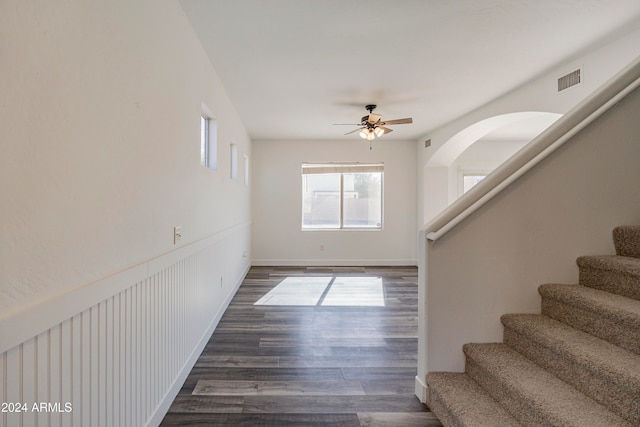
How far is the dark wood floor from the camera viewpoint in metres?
1.89

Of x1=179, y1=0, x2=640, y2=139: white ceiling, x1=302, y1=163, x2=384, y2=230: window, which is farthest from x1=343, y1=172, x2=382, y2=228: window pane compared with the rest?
x1=179, y1=0, x2=640, y2=139: white ceiling

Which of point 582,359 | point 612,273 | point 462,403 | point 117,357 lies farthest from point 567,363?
point 117,357

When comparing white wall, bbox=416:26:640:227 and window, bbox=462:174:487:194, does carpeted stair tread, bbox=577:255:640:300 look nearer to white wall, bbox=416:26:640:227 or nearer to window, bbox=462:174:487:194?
white wall, bbox=416:26:640:227

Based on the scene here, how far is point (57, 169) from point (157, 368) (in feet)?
4.19

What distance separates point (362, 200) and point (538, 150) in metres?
4.89

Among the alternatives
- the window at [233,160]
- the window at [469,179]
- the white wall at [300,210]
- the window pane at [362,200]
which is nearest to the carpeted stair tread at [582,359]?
the window at [233,160]

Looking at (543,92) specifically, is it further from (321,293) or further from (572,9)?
(321,293)

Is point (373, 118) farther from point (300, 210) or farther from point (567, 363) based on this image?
point (567, 363)

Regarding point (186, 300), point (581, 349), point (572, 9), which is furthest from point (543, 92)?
point (186, 300)

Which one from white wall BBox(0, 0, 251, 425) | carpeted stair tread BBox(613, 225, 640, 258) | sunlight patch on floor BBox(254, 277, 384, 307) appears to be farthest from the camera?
sunlight patch on floor BBox(254, 277, 384, 307)

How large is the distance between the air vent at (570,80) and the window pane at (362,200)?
3.86 m

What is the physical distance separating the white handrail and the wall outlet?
159cm

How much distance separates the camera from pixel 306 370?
2.40 meters

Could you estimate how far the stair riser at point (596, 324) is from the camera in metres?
1.41
